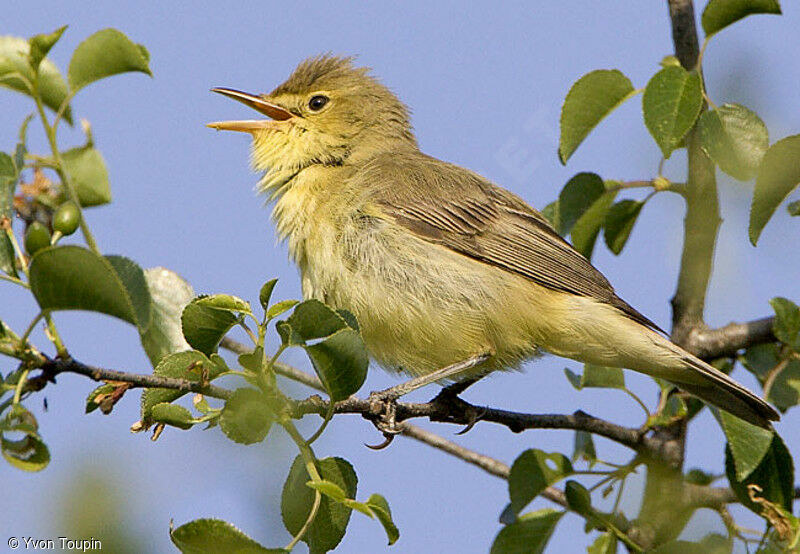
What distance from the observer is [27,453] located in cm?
234

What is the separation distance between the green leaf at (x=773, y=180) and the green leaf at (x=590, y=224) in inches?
39.6

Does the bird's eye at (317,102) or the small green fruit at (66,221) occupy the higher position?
the bird's eye at (317,102)

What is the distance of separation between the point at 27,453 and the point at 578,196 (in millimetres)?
2637

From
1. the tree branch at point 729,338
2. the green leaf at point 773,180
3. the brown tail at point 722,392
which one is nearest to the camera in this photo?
the green leaf at point 773,180

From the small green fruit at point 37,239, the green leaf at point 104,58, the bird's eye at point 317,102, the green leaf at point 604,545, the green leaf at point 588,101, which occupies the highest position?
the green leaf at point 588,101

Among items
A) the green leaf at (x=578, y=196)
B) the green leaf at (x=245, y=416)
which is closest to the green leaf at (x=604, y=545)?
the green leaf at (x=578, y=196)

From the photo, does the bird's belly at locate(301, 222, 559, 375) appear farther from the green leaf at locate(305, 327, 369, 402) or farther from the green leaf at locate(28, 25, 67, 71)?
the green leaf at locate(28, 25, 67, 71)

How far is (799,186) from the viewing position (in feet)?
11.0

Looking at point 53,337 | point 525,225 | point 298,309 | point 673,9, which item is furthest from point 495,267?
point 53,337

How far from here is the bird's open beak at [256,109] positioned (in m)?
5.20

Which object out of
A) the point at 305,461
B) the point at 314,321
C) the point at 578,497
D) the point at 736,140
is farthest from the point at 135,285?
the point at 736,140

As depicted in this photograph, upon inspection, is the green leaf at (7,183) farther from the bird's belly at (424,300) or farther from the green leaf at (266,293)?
the bird's belly at (424,300)

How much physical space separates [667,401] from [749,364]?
394 mm

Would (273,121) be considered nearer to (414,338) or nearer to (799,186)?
(414,338)
